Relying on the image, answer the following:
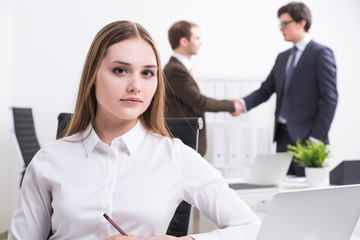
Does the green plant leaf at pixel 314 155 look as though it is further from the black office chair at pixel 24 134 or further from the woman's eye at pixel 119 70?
the black office chair at pixel 24 134

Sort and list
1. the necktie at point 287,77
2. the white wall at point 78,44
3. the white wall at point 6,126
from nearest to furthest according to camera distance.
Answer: the necktie at point 287,77 < the white wall at point 6,126 < the white wall at point 78,44

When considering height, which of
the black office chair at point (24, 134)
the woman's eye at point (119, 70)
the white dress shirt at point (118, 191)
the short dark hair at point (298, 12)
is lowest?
the black office chair at point (24, 134)

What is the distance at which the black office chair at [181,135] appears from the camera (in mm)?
1301

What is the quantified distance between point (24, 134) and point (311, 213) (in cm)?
313

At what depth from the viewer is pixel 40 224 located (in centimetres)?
106

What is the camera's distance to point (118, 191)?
1.04m

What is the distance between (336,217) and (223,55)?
347 centimetres

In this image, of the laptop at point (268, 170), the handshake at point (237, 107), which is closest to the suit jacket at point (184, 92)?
the handshake at point (237, 107)

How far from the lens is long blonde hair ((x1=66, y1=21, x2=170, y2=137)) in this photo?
1.05 m

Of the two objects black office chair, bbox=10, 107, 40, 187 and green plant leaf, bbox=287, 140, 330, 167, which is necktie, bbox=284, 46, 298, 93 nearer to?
green plant leaf, bbox=287, 140, 330, 167

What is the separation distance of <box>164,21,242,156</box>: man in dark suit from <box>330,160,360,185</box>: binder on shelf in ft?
3.18

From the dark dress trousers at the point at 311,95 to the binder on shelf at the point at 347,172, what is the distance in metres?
0.72

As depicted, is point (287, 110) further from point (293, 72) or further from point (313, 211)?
point (313, 211)

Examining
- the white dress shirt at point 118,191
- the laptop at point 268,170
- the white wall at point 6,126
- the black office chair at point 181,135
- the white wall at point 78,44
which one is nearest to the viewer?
the white dress shirt at point 118,191
